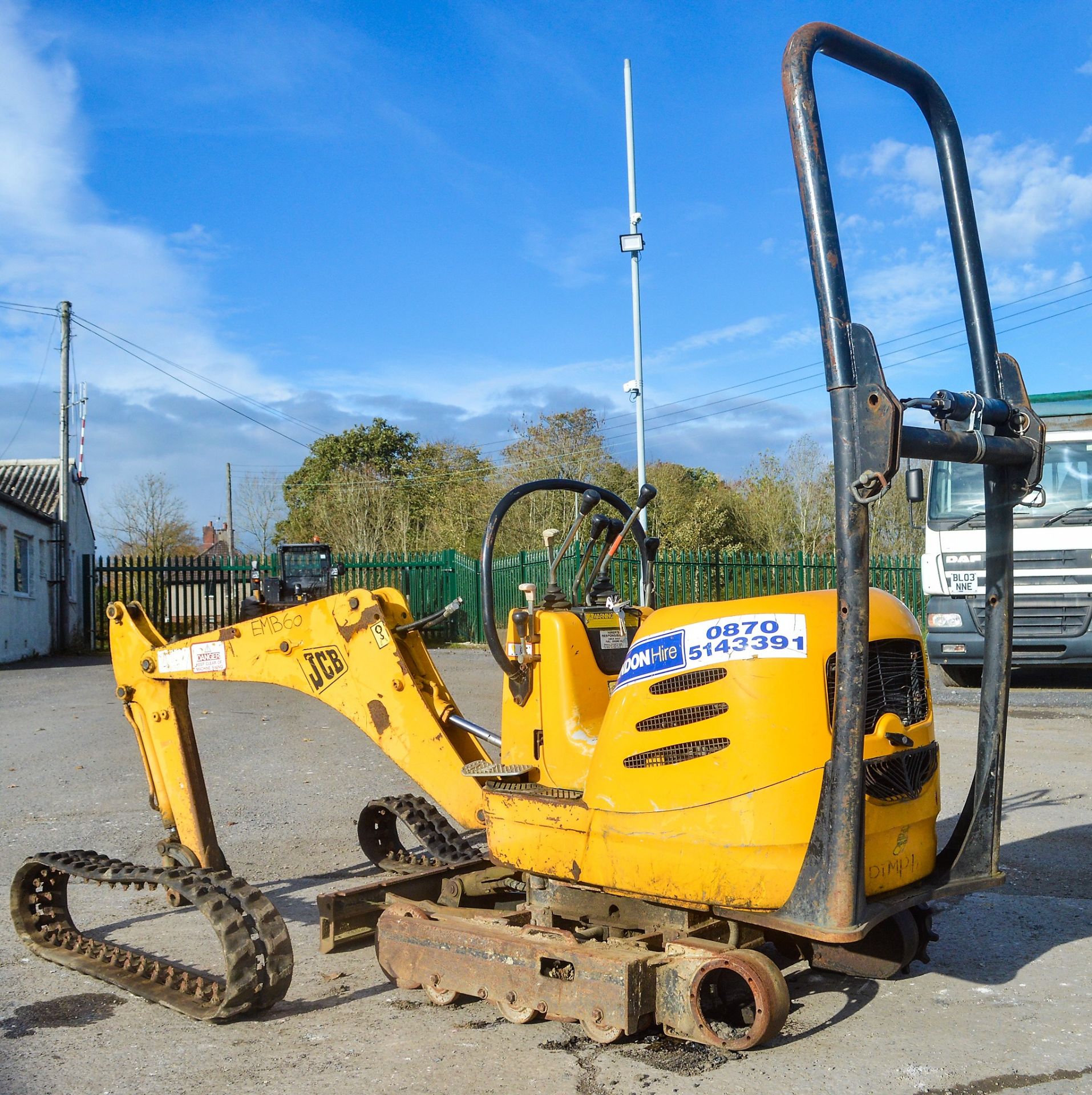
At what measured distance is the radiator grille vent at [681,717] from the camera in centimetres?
366

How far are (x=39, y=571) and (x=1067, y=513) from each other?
2062cm

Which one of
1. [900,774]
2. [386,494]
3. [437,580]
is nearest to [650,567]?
[900,774]

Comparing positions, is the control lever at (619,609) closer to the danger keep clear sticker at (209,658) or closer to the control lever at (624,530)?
the control lever at (624,530)

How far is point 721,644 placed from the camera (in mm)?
3682

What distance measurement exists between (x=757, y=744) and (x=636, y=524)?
1.91 m

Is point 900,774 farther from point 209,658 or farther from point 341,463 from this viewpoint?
point 341,463

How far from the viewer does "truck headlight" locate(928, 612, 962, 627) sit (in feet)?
43.3

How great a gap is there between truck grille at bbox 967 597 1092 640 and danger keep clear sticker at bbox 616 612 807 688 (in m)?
10.1

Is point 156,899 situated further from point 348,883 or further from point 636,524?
point 636,524

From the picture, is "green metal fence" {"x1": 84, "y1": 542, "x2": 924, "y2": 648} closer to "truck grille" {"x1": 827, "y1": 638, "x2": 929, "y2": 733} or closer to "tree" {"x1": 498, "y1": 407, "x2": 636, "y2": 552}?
"tree" {"x1": 498, "y1": 407, "x2": 636, "y2": 552}

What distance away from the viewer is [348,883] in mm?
6023

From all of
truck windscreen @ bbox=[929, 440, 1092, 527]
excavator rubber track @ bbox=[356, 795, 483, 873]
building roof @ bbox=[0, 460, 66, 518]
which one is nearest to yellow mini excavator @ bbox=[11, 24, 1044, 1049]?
excavator rubber track @ bbox=[356, 795, 483, 873]

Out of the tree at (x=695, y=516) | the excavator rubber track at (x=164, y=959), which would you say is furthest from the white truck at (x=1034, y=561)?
the tree at (x=695, y=516)

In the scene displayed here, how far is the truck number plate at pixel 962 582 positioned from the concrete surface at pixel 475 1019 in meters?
5.41
